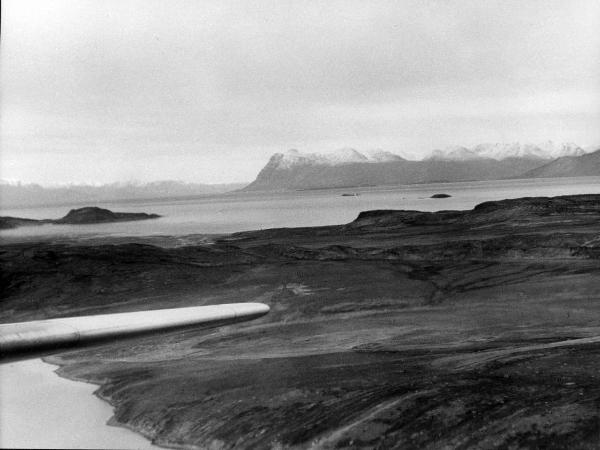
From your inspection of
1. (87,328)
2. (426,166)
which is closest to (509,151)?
(426,166)

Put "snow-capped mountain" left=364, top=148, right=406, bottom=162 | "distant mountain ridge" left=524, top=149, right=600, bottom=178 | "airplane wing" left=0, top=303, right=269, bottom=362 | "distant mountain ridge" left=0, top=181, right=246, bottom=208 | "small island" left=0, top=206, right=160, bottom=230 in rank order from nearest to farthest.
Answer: "airplane wing" left=0, top=303, right=269, bottom=362
"distant mountain ridge" left=0, top=181, right=246, bottom=208
"small island" left=0, top=206, right=160, bottom=230
"distant mountain ridge" left=524, top=149, right=600, bottom=178
"snow-capped mountain" left=364, top=148, right=406, bottom=162

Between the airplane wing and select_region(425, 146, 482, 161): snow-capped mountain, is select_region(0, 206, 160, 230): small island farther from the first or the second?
select_region(425, 146, 482, 161): snow-capped mountain

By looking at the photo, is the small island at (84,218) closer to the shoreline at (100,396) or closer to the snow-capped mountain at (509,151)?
the shoreline at (100,396)

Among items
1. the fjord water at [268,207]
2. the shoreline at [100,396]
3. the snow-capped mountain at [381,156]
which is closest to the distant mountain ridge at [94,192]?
the fjord water at [268,207]

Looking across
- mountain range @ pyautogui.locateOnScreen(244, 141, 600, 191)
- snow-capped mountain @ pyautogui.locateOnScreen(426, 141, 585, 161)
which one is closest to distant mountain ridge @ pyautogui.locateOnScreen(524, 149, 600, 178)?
mountain range @ pyautogui.locateOnScreen(244, 141, 600, 191)

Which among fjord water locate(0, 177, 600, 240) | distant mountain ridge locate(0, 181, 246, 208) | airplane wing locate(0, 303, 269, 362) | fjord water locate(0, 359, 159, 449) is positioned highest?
distant mountain ridge locate(0, 181, 246, 208)

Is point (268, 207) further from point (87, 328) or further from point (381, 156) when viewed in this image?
point (87, 328)

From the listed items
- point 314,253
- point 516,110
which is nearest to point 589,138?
point 516,110
